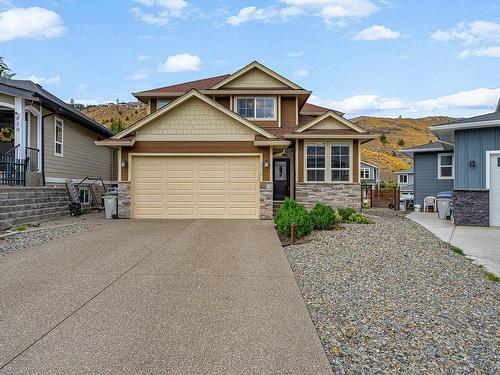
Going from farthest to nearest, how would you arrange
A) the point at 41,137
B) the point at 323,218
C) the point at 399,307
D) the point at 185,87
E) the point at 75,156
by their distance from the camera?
the point at 185,87 < the point at 75,156 < the point at 41,137 < the point at 323,218 < the point at 399,307

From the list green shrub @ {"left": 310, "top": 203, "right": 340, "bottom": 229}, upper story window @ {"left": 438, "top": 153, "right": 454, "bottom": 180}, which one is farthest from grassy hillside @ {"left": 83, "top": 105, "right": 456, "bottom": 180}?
green shrub @ {"left": 310, "top": 203, "right": 340, "bottom": 229}

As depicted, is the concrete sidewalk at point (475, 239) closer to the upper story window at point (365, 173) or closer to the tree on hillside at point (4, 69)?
the tree on hillside at point (4, 69)

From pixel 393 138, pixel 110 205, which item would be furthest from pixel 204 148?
pixel 393 138

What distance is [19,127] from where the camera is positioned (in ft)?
44.2

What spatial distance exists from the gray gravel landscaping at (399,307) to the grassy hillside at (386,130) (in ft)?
107

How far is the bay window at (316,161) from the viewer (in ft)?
53.4

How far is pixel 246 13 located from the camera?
55.3ft

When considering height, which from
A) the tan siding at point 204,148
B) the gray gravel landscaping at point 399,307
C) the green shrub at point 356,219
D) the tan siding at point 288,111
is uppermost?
the tan siding at point 288,111

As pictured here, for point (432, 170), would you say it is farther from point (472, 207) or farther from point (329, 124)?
point (472, 207)

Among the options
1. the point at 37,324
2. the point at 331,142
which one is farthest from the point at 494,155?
the point at 37,324

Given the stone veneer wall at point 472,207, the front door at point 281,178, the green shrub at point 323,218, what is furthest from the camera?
the front door at point 281,178

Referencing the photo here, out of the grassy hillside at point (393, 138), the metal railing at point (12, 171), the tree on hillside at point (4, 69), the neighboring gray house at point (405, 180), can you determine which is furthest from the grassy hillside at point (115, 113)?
the metal railing at point (12, 171)

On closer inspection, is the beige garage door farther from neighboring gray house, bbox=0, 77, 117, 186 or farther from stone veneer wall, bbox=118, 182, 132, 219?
neighboring gray house, bbox=0, 77, 117, 186

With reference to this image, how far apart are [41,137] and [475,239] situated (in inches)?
550
